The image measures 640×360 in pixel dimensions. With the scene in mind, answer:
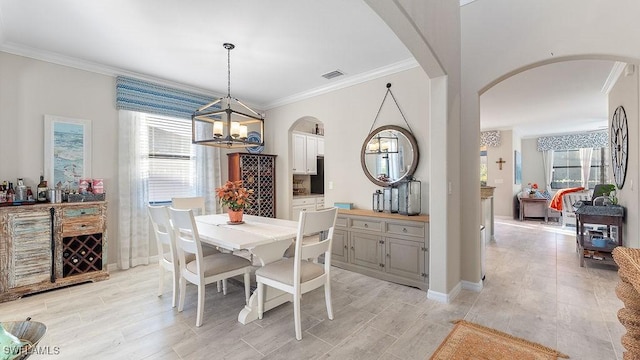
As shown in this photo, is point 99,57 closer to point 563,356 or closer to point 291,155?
point 291,155

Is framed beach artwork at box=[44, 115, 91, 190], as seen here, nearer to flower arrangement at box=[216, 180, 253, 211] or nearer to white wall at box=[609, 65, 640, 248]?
flower arrangement at box=[216, 180, 253, 211]

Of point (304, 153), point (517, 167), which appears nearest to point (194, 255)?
point (304, 153)

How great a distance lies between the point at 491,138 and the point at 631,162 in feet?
16.4

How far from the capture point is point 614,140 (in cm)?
397

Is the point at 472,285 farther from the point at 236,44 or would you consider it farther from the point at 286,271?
the point at 236,44

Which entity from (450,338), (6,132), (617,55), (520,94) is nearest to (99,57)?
(6,132)

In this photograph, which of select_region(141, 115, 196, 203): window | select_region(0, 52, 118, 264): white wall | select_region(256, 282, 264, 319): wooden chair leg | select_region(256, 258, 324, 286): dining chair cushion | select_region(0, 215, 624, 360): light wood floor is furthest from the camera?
select_region(141, 115, 196, 203): window

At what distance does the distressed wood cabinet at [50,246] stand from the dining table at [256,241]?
154cm

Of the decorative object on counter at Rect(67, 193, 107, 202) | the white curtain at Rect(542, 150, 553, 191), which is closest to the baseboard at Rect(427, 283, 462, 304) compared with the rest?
the decorative object on counter at Rect(67, 193, 107, 202)

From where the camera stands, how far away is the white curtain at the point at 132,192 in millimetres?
3777

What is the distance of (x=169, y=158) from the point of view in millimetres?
4301

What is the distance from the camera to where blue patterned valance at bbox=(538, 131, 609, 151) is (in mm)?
7960

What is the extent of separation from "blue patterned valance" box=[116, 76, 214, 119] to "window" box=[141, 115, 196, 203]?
0.14 meters

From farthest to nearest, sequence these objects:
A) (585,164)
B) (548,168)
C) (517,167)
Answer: (548,168) → (517,167) → (585,164)
